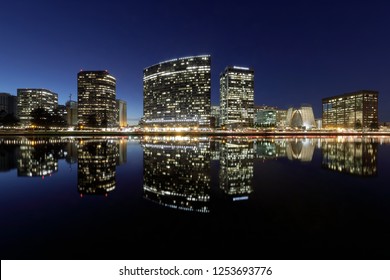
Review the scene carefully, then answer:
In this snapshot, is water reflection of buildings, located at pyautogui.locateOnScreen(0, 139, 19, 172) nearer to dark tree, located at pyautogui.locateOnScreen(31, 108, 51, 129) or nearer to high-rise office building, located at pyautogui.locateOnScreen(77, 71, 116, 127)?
dark tree, located at pyautogui.locateOnScreen(31, 108, 51, 129)

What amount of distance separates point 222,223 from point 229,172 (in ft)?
23.8

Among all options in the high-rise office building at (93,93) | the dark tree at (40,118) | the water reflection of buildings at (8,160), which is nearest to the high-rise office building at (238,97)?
the high-rise office building at (93,93)

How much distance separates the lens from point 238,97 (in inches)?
7598

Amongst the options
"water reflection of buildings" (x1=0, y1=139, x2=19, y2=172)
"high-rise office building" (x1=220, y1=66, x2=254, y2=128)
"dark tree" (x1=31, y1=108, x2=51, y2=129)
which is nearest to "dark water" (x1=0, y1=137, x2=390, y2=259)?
"water reflection of buildings" (x1=0, y1=139, x2=19, y2=172)

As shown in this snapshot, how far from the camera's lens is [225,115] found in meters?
194

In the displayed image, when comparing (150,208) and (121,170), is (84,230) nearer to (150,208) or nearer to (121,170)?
(150,208)

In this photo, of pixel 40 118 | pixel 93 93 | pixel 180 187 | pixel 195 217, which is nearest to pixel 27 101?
pixel 93 93

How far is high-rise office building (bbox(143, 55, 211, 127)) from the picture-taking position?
167 meters

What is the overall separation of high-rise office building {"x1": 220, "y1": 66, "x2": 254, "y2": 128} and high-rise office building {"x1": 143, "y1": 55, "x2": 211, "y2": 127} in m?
28.7


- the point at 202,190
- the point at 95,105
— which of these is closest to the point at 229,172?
the point at 202,190

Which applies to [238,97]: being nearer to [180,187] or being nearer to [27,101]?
[27,101]
